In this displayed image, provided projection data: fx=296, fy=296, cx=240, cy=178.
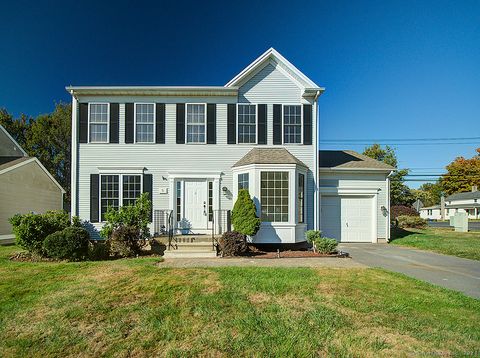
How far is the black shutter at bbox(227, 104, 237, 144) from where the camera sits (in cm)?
1277

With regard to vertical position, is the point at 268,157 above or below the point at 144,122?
below

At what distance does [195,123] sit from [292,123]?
4.22m

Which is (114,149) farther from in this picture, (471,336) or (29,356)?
(471,336)

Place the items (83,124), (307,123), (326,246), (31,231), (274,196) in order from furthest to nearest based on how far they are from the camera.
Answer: (307,123), (83,124), (274,196), (326,246), (31,231)

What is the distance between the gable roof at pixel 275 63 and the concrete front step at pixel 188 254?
7.04 meters

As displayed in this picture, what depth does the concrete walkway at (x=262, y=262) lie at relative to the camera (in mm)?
8523

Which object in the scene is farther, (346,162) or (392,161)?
(392,161)

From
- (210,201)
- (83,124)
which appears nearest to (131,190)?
(210,201)

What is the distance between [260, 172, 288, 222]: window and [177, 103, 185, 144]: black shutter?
12.9 ft

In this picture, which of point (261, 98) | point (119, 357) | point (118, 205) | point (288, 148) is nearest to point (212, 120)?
point (261, 98)

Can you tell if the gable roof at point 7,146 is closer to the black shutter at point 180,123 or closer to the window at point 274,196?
the black shutter at point 180,123

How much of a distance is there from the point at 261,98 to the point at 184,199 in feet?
18.0

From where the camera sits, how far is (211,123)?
12789 mm

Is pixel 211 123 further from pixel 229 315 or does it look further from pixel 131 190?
pixel 229 315
